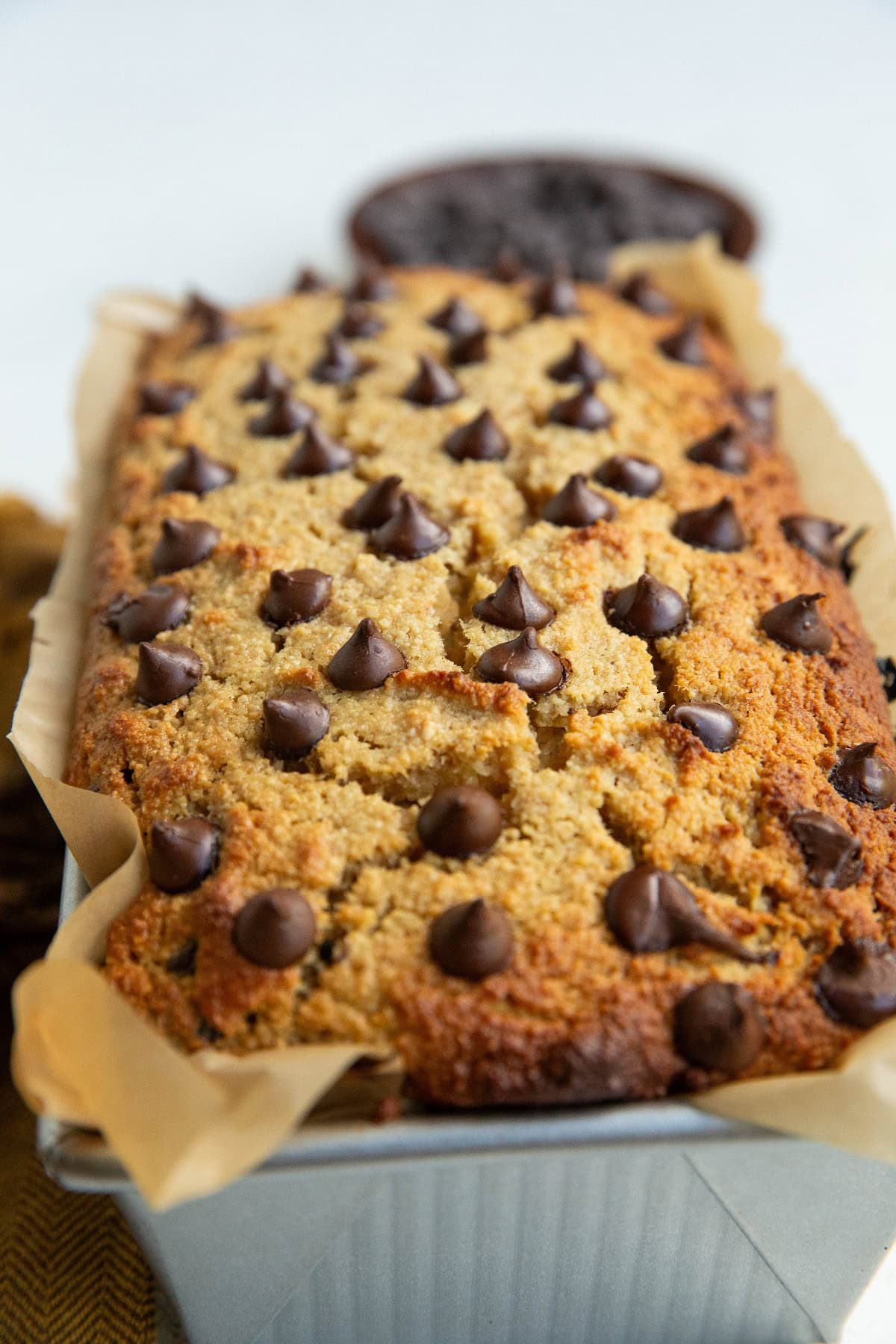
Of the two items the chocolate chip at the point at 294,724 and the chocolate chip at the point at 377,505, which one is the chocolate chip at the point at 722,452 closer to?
the chocolate chip at the point at 377,505

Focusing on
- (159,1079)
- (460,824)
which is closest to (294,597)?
(460,824)

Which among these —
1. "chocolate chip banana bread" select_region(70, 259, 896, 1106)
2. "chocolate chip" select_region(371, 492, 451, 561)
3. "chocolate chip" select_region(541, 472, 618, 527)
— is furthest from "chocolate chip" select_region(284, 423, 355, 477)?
"chocolate chip" select_region(541, 472, 618, 527)

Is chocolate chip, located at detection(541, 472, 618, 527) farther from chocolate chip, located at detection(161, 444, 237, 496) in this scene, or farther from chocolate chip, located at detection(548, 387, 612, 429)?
chocolate chip, located at detection(161, 444, 237, 496)

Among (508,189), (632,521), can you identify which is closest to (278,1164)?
(632,521)

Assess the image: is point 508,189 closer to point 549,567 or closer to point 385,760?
point 549,567

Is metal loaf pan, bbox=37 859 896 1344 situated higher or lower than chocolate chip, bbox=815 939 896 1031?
lower

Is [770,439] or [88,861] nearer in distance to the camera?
[88,861]

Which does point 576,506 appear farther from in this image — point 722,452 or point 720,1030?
point 720,1030
